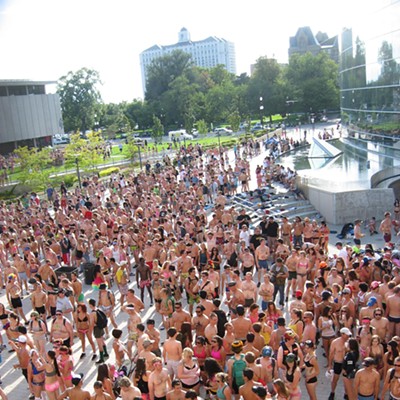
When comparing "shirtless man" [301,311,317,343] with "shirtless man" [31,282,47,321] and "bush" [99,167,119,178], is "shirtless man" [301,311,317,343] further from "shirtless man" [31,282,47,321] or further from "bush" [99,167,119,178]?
"bush" [99,167,119,178]

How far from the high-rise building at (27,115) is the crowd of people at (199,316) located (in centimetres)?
4063

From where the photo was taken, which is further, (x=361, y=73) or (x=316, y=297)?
(x=361, y=73)

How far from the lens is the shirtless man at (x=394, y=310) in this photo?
8586mm

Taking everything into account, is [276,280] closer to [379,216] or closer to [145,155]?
[379,216]

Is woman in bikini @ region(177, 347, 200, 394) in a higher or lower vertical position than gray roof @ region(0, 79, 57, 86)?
lower

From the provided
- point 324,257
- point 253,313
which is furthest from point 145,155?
point 253,313

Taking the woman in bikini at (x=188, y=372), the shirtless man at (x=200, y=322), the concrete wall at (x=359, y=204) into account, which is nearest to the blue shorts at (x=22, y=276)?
the shirtless man at (x=200, y=322)

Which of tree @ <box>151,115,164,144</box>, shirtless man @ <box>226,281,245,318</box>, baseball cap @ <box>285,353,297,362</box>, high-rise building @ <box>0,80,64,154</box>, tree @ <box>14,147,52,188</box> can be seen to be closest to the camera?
baseball cap @ <box>285,353,297,362</box>

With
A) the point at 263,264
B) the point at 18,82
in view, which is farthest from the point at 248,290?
the point at 18,82

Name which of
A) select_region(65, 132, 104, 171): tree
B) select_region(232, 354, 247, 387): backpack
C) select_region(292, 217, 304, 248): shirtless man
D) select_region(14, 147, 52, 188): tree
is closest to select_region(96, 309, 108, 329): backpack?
select_region(232, 354, 247, 387): backpack

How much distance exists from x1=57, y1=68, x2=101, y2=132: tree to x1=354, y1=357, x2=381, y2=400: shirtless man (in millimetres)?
79390

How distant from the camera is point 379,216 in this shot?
18.9 meters

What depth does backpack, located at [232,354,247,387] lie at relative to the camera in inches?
275

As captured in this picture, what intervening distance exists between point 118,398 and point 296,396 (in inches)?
106
